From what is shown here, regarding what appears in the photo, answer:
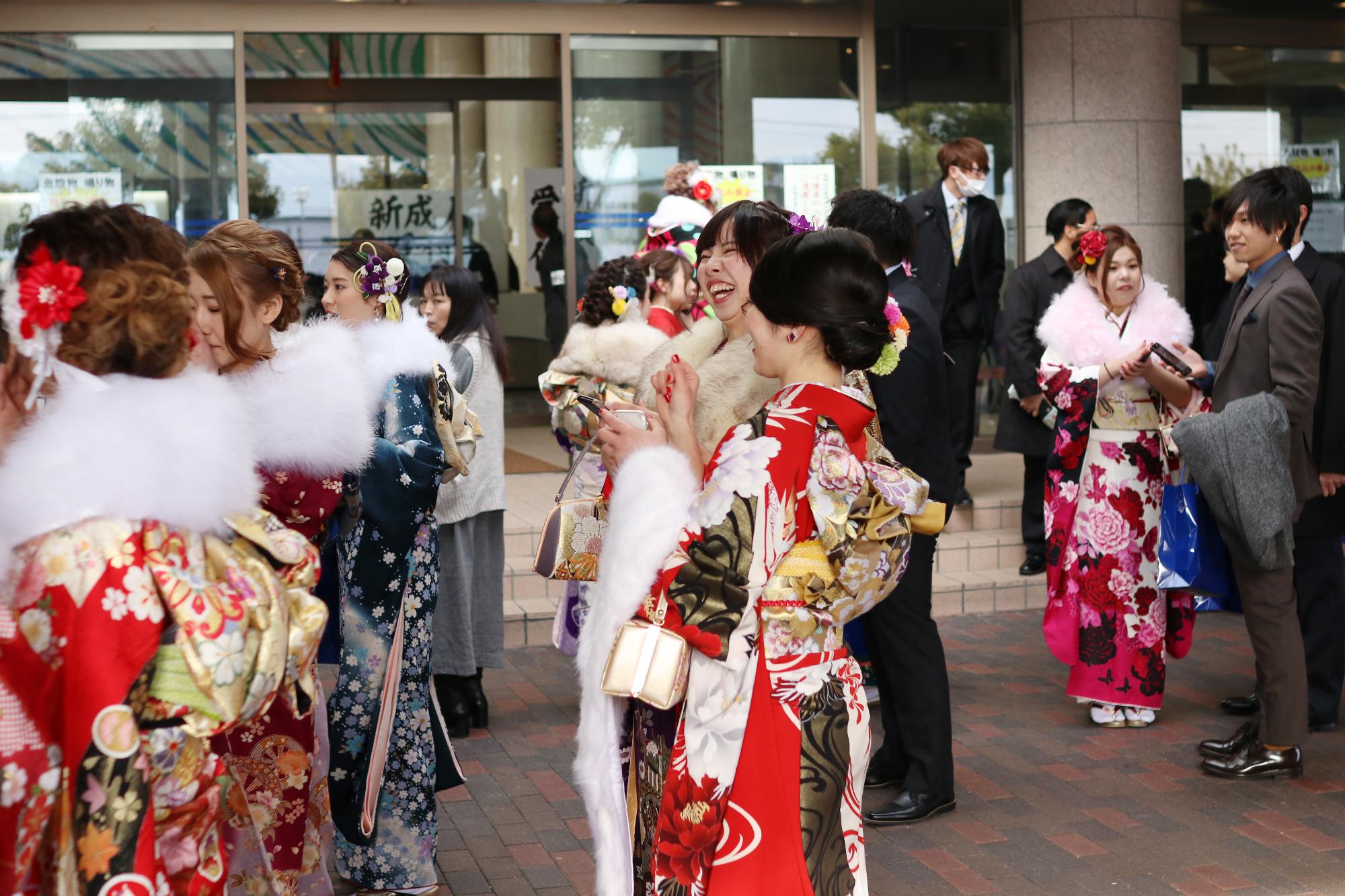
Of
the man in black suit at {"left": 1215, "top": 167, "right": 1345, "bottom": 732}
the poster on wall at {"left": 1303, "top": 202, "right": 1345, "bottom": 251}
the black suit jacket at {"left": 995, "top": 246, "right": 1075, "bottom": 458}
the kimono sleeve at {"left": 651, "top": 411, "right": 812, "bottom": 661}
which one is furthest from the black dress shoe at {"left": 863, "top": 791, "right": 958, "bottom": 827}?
the poster on wall at {"left": 1303, "top": 202, "right": 1345, "bottom": 251}

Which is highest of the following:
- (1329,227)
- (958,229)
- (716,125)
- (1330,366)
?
(716,125)

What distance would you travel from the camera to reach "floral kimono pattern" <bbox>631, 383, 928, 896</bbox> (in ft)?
8.49

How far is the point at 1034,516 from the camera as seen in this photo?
782 cm

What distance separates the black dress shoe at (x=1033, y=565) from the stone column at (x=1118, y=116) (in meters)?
2.31

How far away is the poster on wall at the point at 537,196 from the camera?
9.98m

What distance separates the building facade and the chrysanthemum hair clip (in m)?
5.49

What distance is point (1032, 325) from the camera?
7484 mm

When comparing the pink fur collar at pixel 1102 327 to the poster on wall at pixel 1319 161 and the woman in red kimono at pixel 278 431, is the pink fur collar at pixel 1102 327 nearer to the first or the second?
the woman in red kimono at pixel 278 431

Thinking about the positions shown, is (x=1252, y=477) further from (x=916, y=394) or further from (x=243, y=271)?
(x=243, y=271)

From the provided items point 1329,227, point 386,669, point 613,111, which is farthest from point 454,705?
point 1329,227

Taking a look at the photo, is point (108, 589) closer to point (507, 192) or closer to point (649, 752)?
point (649, 752)

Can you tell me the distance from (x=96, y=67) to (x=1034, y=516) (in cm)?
653

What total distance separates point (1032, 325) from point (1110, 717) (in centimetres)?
264

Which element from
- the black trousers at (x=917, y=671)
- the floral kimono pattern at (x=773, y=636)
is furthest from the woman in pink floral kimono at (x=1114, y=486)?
the floral kimono pattern at (x=773, y=636)
